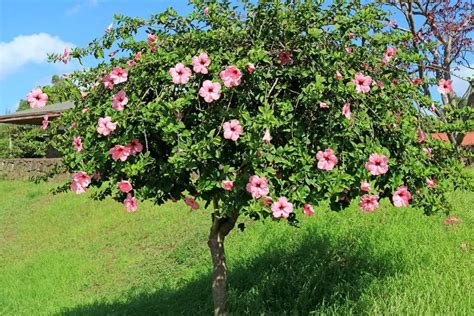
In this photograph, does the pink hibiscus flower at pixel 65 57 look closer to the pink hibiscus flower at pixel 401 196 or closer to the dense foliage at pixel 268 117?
the dense foliage at pixel 268 117

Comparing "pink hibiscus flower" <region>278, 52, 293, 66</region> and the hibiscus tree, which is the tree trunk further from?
"pink hibiscus flower" <region>278, 52, 293, 66</region>

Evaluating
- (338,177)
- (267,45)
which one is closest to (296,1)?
(267,45)

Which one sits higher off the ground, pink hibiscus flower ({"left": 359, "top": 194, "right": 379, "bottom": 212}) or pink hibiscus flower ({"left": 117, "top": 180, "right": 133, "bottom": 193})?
pink hibiscus flower ({"left": 117, "top": 180, "right": 133, "bottom": 193})

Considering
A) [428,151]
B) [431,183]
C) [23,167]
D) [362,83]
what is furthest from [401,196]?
[23,167]

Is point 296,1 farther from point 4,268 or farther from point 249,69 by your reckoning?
point 4,268

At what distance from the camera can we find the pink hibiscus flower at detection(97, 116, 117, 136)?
3049mm

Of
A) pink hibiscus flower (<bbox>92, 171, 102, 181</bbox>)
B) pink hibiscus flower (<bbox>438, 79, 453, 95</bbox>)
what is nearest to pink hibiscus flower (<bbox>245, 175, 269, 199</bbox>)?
pink hibiscus flower (<bbox>92, 171, 102, 181</bbox>)

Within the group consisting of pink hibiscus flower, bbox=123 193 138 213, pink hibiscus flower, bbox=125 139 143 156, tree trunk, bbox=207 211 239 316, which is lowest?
tree trunk, bbox=207 211 239 316

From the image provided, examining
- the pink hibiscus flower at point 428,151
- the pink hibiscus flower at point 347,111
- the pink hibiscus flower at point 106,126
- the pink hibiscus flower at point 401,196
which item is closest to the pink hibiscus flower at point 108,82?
the pink hibiscus flower at point 106,126

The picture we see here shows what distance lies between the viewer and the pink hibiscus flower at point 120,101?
313cm

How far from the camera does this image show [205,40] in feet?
10.8

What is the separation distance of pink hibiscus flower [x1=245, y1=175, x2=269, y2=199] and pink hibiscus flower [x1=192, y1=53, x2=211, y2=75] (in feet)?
2.21

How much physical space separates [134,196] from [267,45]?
1.17 meters

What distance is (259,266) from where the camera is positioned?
5820 mm
